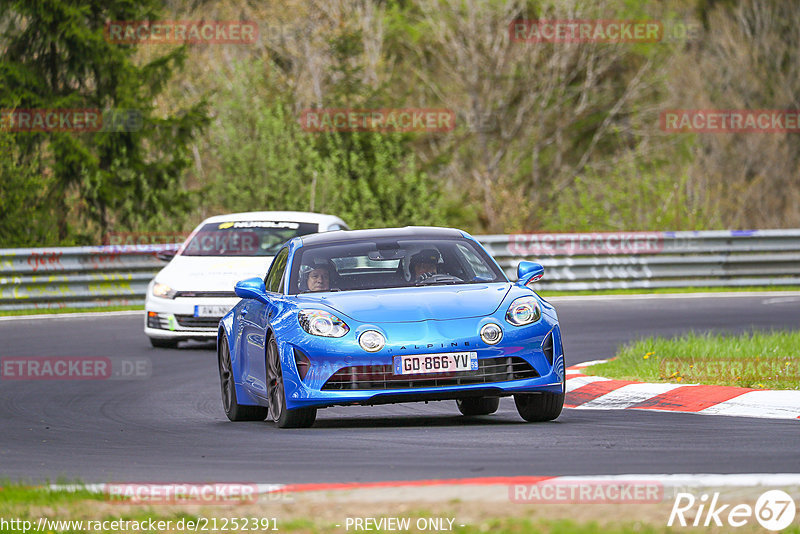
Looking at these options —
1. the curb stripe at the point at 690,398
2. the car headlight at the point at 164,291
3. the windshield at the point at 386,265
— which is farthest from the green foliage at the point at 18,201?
the curb stripe at the point at 690,398

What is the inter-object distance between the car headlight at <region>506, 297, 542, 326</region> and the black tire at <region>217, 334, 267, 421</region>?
2.42 meters

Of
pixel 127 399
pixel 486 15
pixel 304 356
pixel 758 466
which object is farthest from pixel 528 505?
pixel 486 15

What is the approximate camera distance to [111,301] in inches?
958

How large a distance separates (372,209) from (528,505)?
2428 centimetres

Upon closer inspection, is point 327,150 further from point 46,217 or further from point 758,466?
point 758,466

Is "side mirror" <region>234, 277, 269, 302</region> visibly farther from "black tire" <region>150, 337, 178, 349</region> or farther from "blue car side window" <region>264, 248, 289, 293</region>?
"black tire" <region>150, 337, 178, 349</region>

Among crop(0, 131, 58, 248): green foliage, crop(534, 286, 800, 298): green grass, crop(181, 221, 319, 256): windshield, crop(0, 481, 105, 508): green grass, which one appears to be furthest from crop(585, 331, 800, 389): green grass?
crop(0, 131, 58, 248): green foliage

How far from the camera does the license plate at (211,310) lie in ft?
57.4

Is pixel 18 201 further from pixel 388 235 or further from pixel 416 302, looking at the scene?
pixel 416 302

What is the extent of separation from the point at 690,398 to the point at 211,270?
26.9 feet

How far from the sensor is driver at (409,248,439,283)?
10.7m

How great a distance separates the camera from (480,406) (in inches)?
438

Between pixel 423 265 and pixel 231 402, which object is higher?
pixel 423 265

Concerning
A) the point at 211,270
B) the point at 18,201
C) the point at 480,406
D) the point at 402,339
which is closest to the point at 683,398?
the point at 480,406
